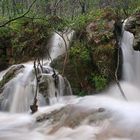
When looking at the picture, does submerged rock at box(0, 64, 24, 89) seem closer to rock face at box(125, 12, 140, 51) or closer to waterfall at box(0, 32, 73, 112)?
waterfall at box(0, 32, 73, 112)

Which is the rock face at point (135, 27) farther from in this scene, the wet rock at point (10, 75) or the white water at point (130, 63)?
the wet rock at point (10, 75)

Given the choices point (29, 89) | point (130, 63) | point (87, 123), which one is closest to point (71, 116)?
point (87, 123)

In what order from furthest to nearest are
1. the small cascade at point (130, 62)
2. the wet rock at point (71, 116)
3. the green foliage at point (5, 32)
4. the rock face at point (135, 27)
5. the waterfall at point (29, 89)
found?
1. the green foliage at point (5, 32)
2. the small cascade at point (130, 62)
3. the waterfall at point (29, 89)
4. the rock face at point (135, 27)
5. the wet rock at point (71, 116)

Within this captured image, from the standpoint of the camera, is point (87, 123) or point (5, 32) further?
point (5, 32)

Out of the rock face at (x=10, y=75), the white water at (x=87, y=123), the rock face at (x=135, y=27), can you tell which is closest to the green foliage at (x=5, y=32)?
the rock face at (x=10, y=75)

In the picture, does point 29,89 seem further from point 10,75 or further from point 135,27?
point 135,27

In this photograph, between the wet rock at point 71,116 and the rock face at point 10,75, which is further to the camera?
the rock face at point 10,75

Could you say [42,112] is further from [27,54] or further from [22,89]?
[27,54]

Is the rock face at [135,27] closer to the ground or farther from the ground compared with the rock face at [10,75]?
farther from the ground

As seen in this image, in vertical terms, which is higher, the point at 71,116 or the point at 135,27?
the point at 135,27

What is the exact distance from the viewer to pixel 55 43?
1783 centimetres

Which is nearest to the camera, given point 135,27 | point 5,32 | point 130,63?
point 135,27

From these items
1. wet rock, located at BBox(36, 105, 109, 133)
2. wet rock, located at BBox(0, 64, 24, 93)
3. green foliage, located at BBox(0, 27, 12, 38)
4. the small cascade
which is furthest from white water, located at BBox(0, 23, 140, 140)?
green foliage, located at BBox(0, 27, 12, 38)

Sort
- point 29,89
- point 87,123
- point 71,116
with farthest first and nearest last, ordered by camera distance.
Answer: point 29,89, point 71,116, point 87,123
